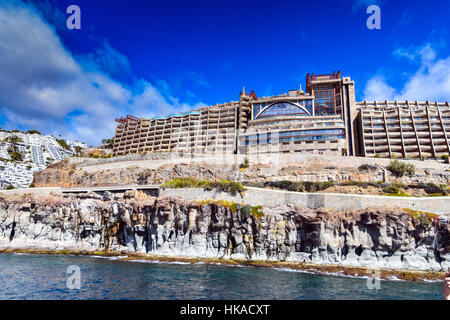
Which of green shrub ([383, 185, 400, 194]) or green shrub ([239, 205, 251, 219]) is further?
green shrub ([383, 185, 400, 194])

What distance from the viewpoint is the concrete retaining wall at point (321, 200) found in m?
44.9

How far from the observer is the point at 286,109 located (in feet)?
314

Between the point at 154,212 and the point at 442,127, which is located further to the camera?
the point at 442,127

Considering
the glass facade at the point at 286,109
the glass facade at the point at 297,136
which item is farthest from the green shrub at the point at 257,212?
the glass facade at the point at 286,109

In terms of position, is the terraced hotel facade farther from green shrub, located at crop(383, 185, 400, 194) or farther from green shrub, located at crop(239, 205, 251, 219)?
green shrub, located at crop(239, 205, 251, 219)

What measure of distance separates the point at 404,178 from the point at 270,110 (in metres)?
46.0

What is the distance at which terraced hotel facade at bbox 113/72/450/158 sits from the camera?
81562 mm

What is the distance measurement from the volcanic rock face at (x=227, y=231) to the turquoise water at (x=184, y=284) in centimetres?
720

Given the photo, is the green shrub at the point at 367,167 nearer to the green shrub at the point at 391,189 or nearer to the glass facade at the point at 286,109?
the green shrub at the point at 391,189

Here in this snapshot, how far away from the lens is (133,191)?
198 ft

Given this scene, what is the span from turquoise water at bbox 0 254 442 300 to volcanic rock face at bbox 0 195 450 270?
7.20 m

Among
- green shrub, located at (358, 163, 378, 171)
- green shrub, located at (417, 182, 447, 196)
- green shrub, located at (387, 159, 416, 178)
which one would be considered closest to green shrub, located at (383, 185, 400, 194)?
green shrub, located at (417, 182, 447, 196)

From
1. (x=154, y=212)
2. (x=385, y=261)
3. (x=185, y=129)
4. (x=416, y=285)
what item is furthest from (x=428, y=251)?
(x=185, y=129)
